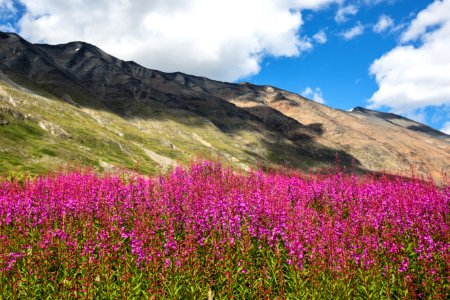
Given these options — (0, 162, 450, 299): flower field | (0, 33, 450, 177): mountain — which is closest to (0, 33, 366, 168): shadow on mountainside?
(0, 33, 450, 177): mountain

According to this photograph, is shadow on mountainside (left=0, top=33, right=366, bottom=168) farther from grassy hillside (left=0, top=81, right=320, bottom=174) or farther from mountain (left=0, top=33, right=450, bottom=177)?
grassy hillside (left=0, top=81, right=320, bottom=174)

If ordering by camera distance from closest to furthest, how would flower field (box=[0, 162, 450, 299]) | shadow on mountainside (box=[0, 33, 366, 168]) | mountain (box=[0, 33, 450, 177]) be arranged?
flower field (box=[0, 162, 450, 299]) < mountain (box=[0, 33, 450, 177]) < shadow on mountainside (box=[0, 33, 366, 168])

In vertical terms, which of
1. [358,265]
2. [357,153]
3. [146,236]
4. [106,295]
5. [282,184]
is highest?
[357,153]

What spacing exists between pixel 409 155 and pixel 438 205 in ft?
690

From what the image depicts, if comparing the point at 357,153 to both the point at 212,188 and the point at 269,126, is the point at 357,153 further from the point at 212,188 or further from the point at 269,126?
the point at 212,188

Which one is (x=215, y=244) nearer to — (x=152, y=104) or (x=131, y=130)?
(x=131, y=130)

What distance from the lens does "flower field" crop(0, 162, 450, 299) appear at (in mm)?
7699

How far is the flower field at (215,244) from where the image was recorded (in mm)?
7699

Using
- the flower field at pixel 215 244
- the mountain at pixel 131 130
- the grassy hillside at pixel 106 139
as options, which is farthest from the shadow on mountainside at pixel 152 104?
the flower field at pixel 215 244

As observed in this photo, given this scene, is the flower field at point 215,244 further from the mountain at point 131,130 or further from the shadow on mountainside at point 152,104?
the shadow on mountainside at point 152,104

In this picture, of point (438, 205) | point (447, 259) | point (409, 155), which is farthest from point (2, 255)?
point (409, 155)

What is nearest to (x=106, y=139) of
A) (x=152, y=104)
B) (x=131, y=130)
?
(x=131, y=130)

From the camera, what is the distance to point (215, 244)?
8352 millimetres

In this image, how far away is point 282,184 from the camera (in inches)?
565
